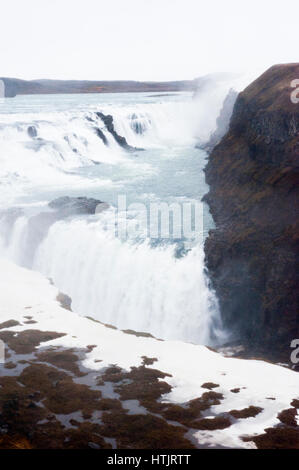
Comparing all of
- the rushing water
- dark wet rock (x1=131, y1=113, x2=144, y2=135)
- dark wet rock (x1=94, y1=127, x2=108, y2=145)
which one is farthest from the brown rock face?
dark wet rock (x1=131, y1=113, x2=144, y2=135)

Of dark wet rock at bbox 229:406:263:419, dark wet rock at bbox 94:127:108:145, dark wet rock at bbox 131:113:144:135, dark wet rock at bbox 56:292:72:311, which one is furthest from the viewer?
dark wet rock at bbox 131:113:144:135

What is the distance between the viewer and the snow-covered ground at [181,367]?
1164cm

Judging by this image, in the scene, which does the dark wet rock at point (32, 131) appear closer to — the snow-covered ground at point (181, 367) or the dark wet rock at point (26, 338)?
the snow-covered ground at point (181, 367)

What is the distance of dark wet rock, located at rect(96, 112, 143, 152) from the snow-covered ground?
136 feet

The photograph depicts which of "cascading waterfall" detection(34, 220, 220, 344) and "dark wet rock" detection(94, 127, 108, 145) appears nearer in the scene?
"cascading waterfall" detection(34, 220, 220, 344)

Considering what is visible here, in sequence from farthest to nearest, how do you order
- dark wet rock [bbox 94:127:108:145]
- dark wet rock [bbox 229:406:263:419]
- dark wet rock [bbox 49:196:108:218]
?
dark wet rock [bbox 94:127:108:145]
dark wet rock [bbox 49:196:108:218]
dark wet rock [bbox 229:406:263:419]

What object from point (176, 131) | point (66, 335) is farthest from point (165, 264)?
point (176, 131)

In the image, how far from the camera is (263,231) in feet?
74.8

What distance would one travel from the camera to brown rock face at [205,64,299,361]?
20.2 m

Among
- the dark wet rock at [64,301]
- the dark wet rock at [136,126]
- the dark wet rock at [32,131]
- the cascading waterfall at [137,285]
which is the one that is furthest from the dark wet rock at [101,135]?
the dark wet rock at [64,301]

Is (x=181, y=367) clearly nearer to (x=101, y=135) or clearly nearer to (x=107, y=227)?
(x=107, y=227)

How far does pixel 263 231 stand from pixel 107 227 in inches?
405

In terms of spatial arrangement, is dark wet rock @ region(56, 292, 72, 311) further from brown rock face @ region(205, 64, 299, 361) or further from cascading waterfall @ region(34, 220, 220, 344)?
brown rock face @ region(205, 64, 299, 361)

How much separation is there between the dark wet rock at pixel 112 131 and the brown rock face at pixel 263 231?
3052cm
